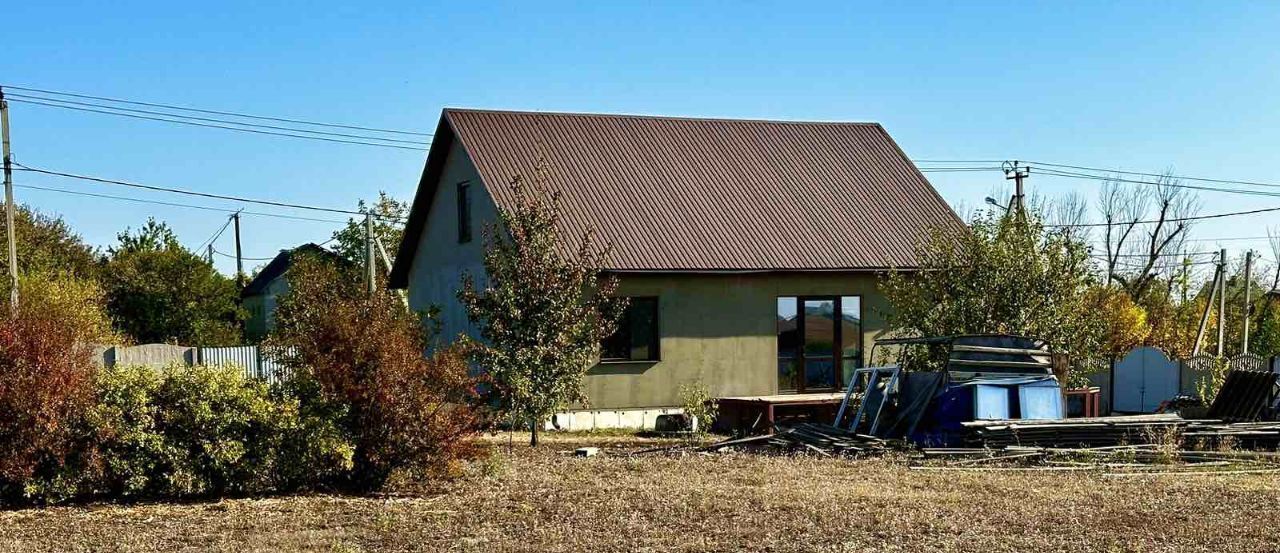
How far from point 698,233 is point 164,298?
95.7ft

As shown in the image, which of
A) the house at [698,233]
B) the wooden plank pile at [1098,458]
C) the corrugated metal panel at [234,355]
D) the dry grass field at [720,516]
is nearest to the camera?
the dry grass field at [720,516]

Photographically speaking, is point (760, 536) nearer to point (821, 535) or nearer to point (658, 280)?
point (821, 535)

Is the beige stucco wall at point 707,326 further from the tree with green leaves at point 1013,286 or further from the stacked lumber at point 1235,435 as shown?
the stacked lumber at point 1235,435

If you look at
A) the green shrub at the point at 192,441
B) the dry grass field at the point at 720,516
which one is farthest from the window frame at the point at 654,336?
the green shrub at the point at 192,441

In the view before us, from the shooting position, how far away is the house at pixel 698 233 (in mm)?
23594

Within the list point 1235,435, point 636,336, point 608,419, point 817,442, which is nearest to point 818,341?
point 636,336

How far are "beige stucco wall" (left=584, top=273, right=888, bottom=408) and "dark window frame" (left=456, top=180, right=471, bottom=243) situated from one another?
169 inches

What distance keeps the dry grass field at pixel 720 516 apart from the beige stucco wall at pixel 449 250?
1054 centimetres

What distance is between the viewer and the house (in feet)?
77.4

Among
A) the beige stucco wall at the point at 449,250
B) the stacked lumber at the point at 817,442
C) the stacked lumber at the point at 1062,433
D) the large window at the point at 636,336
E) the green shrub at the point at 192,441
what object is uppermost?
the beige stucco wall at the point at 449,250

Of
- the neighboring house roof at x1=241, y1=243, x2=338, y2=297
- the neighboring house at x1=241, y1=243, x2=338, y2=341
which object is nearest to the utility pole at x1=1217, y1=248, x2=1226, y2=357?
the neighboring house at x1=241, y1=243, x2=338, y2=341

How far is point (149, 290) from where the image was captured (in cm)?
4678

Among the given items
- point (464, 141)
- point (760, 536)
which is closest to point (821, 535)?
point (760, 536)

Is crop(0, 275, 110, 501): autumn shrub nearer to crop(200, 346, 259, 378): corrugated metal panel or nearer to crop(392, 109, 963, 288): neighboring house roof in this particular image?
crop(392, 109, 963, 288): neighboring house roof
